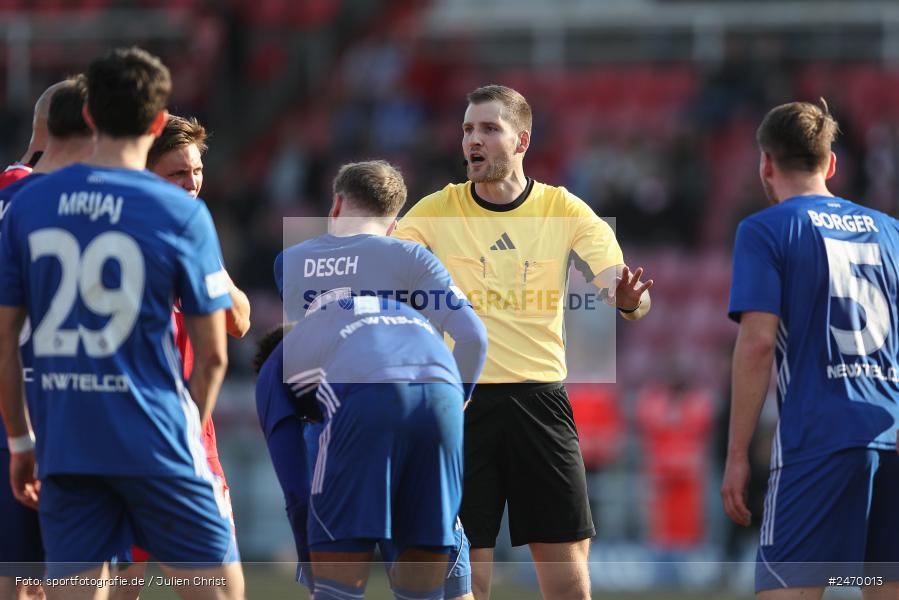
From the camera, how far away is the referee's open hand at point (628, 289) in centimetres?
585

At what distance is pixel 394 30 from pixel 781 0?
229 inches

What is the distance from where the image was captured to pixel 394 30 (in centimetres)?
2083

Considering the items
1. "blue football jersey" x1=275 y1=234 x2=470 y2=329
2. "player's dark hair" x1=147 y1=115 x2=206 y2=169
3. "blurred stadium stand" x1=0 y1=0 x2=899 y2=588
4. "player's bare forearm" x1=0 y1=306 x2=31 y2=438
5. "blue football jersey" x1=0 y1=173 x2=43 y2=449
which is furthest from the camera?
"blurred stadium stand" x1=0 y1=0 x2=899 y2=588

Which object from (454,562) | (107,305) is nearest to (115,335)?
(107,305)

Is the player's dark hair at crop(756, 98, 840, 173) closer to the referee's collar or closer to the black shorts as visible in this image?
the referee's collar

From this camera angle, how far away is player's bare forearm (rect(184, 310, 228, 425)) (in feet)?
14.6

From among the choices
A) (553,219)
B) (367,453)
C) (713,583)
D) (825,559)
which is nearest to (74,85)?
(367,453)

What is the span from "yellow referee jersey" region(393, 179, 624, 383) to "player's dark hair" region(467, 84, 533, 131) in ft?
1.11

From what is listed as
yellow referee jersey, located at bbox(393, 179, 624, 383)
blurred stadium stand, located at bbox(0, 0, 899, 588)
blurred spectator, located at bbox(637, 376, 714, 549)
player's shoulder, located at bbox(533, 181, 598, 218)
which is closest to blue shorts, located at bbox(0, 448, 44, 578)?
yellow referee jersey, located at bbox(393, 179, 624, 383)

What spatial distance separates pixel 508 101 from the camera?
6324 mm

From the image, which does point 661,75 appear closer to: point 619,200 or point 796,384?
point 619,200

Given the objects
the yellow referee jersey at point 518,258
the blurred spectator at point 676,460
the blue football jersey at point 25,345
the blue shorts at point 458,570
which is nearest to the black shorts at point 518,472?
the yellow referee jersey at point 518,258

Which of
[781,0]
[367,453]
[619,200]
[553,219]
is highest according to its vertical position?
[781,0]

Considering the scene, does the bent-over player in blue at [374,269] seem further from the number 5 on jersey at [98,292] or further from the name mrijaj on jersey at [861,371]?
the name mrijaj on jersey at [861,371]
